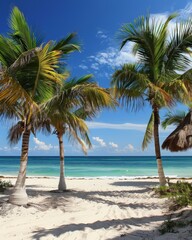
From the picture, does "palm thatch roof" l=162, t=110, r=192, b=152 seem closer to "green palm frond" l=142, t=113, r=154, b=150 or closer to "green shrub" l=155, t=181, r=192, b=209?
"green shrub" l=155, t=181, r=192, b=209

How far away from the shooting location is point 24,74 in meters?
8.05

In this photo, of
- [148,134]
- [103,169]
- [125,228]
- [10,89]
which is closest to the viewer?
[125,228]

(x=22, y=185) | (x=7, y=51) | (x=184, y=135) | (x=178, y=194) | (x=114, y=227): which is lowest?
(x=114, y=227)

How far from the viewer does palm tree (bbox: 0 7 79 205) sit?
7.37 meters

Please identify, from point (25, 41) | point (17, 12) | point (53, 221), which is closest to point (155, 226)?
point (53, 221)

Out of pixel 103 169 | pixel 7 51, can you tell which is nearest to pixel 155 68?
pixel 7 51

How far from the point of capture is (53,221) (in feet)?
22.3

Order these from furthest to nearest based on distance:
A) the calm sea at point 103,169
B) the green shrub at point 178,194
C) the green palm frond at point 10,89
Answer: the calm sea at point 103,169, the green shrub at point 178,194, the green palm frond at point 10,89

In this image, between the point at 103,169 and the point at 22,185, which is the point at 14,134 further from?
the point at 103,169

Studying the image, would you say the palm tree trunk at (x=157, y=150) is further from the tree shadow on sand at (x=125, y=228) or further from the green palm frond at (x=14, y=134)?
the green palm frond at (x=14, y=134)

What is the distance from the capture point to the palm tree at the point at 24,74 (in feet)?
24.2

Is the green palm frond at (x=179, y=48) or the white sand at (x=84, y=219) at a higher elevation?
the green palm frond at (x=179, y=48)

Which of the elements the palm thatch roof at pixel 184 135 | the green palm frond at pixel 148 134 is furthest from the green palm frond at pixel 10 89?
the green palm frond at pixel 148 134

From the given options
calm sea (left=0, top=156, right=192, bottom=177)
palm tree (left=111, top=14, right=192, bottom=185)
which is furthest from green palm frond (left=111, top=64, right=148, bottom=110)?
calm sea (left=0, top=156, right=192, bottom=177)
